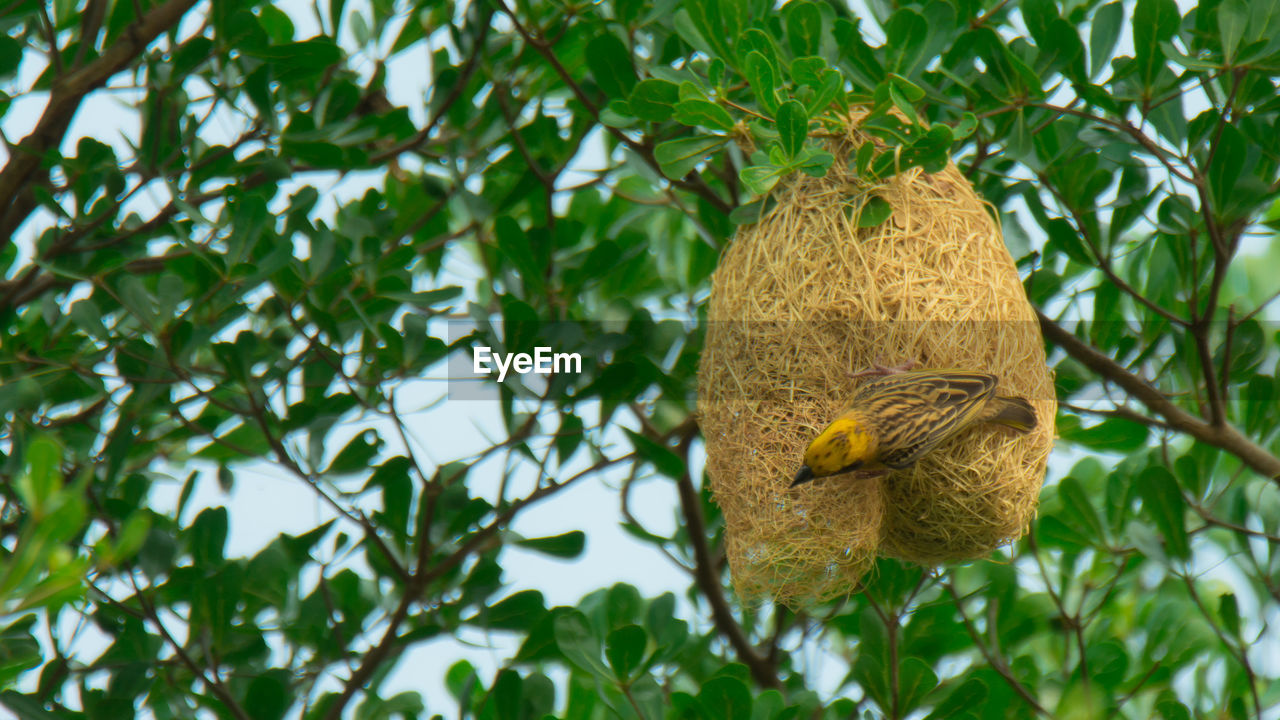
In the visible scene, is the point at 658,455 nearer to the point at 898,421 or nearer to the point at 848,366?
the point at 848,366

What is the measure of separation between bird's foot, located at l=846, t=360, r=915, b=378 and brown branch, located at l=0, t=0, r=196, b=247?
1.73 m

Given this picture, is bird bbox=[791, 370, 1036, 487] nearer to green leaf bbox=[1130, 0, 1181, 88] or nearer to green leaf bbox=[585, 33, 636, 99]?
green leaf bbox=[1130, 0, 1181, 88]

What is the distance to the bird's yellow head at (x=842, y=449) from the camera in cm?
184

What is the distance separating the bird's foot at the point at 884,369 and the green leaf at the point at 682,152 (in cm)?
46

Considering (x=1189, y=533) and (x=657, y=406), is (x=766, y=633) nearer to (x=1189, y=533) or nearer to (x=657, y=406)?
(x=657, y=406)

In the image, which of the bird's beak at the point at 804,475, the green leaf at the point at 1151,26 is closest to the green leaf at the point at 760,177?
the bird's beak at the point at 804,475

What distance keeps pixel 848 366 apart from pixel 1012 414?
29 cm

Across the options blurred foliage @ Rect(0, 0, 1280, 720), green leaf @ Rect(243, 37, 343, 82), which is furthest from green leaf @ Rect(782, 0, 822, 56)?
green leaf @ Rect(243, 37, 343, 82)

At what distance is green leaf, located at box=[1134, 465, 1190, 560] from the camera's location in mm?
2539

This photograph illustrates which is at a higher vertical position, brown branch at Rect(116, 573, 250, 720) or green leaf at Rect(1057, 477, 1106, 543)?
brown branch at Rect(116, 573, 250, 720)

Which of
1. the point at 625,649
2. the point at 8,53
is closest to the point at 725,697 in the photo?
the point at 625,649

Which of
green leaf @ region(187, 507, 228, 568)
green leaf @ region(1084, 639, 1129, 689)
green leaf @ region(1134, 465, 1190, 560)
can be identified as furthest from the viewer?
green leaf @ region(1084, 639, 1129, 689)

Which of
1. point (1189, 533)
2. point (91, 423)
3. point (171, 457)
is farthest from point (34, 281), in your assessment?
point (1189, 533)

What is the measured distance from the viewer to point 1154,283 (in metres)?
2.91
